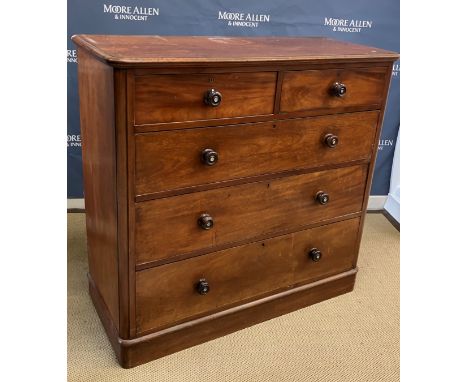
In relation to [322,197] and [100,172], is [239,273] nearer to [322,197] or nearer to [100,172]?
[322,197]

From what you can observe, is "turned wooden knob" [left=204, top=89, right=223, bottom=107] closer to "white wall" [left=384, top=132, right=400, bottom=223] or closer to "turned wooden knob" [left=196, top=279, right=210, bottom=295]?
"turned wooden knob" [left=196, top=279, right=210, bottom=295]

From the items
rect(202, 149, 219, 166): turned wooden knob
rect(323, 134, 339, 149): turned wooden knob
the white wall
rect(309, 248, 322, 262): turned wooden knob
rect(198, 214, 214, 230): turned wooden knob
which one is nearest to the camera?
rect(202, 149, 219, 166): turned wooden knob

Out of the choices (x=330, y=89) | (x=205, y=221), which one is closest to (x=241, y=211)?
(x=205, y=221)

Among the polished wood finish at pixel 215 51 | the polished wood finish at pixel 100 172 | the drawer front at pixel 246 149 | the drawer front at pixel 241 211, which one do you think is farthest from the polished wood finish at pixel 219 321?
the polished wood finish at pixel 215 51

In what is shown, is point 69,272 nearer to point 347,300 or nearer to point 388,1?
point 347,300

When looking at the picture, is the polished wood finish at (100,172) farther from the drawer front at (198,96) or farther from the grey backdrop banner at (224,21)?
the grey backdrop banner at (224,21)

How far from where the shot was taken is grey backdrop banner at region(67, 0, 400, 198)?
2453 millimetres

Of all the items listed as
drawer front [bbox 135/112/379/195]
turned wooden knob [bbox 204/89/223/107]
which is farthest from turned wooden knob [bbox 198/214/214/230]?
turned wooden knob [bbox 204/89/223/107]

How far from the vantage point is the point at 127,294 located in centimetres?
173

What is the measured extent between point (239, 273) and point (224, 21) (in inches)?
51.6

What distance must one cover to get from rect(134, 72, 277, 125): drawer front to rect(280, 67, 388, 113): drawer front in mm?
78

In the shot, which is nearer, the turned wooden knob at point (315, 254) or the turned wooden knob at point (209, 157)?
the turned wooden knob at point (209, 157)

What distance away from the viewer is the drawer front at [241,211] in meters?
1.70

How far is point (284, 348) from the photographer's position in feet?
6.53
